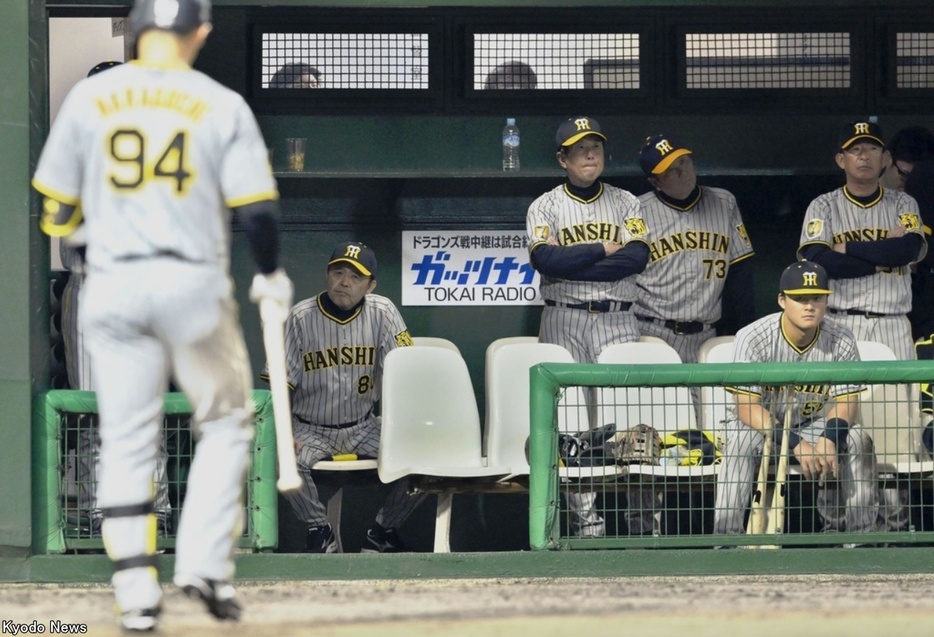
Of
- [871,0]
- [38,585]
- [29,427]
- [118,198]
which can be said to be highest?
[871,0]

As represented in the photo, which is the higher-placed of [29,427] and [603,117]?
[603,117]

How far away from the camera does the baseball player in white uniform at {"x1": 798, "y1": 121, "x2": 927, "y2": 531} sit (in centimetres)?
742

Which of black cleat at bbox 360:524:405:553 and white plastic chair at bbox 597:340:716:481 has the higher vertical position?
white plastic chair at bbox 597:340:716:481

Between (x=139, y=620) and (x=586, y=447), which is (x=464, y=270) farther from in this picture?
(x=139, y=620)

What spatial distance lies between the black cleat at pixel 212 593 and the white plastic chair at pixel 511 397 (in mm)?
2659

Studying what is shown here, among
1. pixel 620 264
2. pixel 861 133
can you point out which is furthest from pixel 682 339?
pixel 861 133

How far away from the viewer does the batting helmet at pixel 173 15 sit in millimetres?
4355

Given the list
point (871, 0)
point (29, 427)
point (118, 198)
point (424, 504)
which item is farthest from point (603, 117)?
point (118, 198)

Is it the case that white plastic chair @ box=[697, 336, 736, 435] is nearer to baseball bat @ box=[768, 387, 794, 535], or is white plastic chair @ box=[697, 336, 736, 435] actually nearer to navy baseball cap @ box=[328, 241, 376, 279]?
baseball bat @ box=[768, 387, 794, 535]

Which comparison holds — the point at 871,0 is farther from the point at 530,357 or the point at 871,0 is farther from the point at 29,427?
the point at 29,427

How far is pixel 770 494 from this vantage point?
6520 millimetres

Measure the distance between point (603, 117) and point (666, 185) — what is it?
608 millimetres

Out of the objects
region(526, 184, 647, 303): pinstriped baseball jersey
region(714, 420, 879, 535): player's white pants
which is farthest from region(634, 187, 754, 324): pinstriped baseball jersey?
region(714, 420, 879, 535): player's white pants

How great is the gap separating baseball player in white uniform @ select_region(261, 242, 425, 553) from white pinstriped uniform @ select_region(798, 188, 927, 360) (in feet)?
6.44
